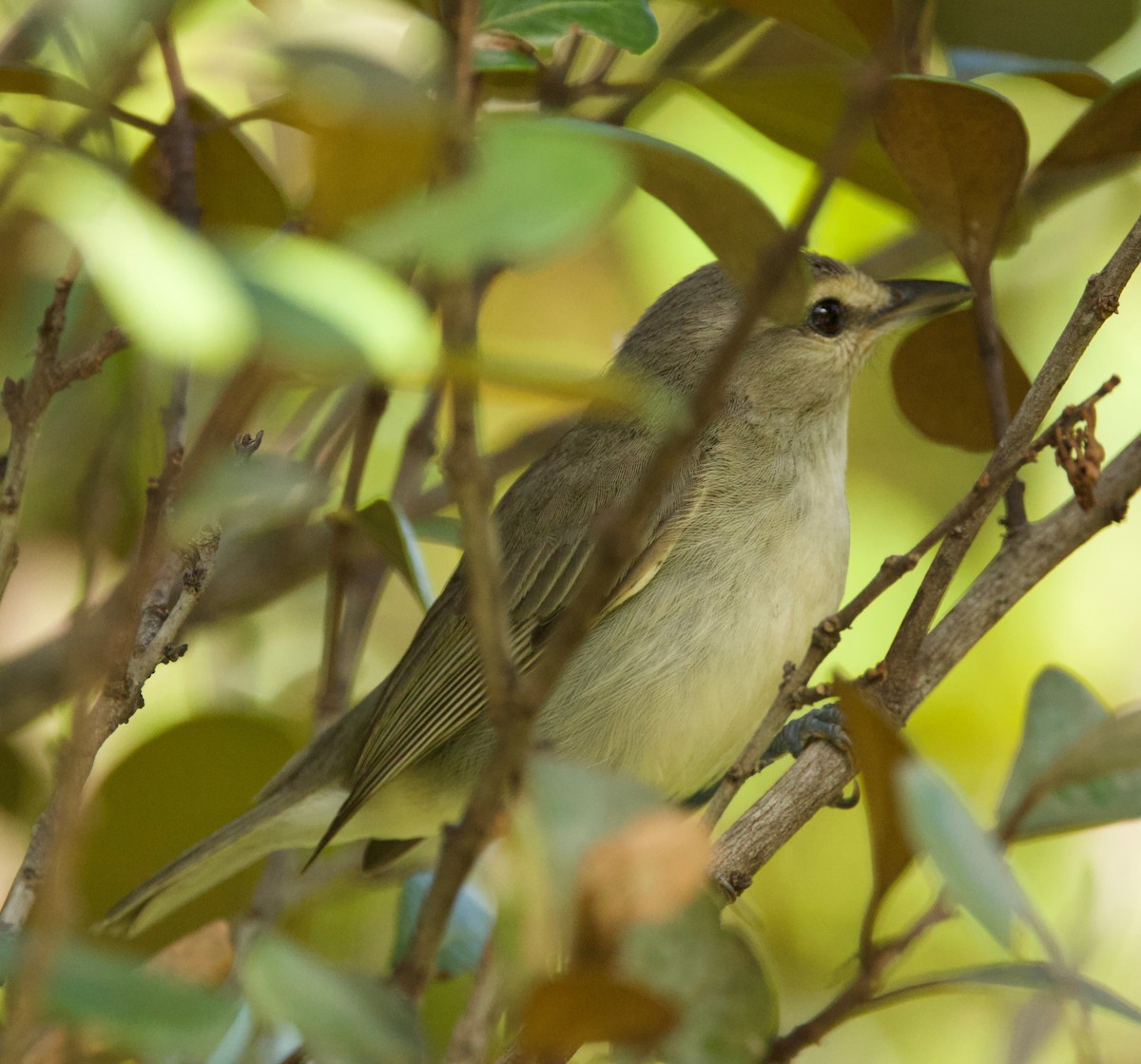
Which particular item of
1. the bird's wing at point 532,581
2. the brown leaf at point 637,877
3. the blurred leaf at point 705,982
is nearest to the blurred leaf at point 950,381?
the bird's wing at point 532,581

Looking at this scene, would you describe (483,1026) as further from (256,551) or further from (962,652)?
(256,551)

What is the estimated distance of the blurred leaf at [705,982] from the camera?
4.53 ft

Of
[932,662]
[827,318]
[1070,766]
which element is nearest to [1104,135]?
[932,662]

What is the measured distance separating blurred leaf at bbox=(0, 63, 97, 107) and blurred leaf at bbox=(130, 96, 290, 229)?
40 centimetres

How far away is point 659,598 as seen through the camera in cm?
375

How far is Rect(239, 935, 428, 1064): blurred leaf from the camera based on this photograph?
1.19m

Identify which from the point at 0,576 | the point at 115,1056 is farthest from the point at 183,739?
the point at 115,1056

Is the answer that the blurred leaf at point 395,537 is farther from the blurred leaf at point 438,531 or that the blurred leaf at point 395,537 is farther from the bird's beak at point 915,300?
the bird's beak at point 915,300

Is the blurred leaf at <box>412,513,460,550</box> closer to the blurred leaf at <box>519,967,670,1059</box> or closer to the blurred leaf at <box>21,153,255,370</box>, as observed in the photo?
the blurred leaf at <box>519,967,670,1059</box>

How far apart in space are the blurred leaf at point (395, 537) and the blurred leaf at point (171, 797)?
1.46ft

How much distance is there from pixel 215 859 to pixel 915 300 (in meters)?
2.53

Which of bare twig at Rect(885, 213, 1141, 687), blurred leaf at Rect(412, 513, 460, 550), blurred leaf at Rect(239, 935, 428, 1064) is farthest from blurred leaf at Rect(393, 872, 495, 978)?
blurred leaf at Rect(239, 935, 428, 1064)

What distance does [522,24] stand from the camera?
2152 mm

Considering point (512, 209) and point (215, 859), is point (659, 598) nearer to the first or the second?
point (215, 859)
